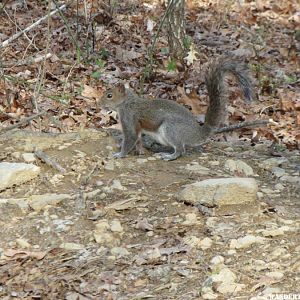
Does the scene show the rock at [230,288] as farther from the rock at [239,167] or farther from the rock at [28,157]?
the rock at [28,157]

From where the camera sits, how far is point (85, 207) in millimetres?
4441

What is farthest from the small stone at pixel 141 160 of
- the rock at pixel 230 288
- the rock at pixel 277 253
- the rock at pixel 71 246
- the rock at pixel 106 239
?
the rock at pixel 230 288

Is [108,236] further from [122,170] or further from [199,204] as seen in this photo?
[122,170]

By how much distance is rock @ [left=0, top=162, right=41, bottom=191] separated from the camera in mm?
4703

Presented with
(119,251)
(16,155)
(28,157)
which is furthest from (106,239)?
(16,155)

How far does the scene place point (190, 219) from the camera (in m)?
4.21

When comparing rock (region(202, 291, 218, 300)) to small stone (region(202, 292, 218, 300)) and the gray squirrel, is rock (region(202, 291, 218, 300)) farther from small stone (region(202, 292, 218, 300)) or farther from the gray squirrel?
the gray squirrel

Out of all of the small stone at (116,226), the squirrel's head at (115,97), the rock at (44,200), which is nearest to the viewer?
the small stone at (116,226)

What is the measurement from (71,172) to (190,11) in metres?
7.81

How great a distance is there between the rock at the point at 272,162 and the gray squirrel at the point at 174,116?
→ 1.84ft

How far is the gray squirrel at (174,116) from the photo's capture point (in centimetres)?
535

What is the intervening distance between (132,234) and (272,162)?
1.67 metres

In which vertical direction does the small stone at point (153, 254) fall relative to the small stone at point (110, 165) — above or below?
below

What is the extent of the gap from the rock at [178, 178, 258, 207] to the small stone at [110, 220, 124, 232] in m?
0.52
